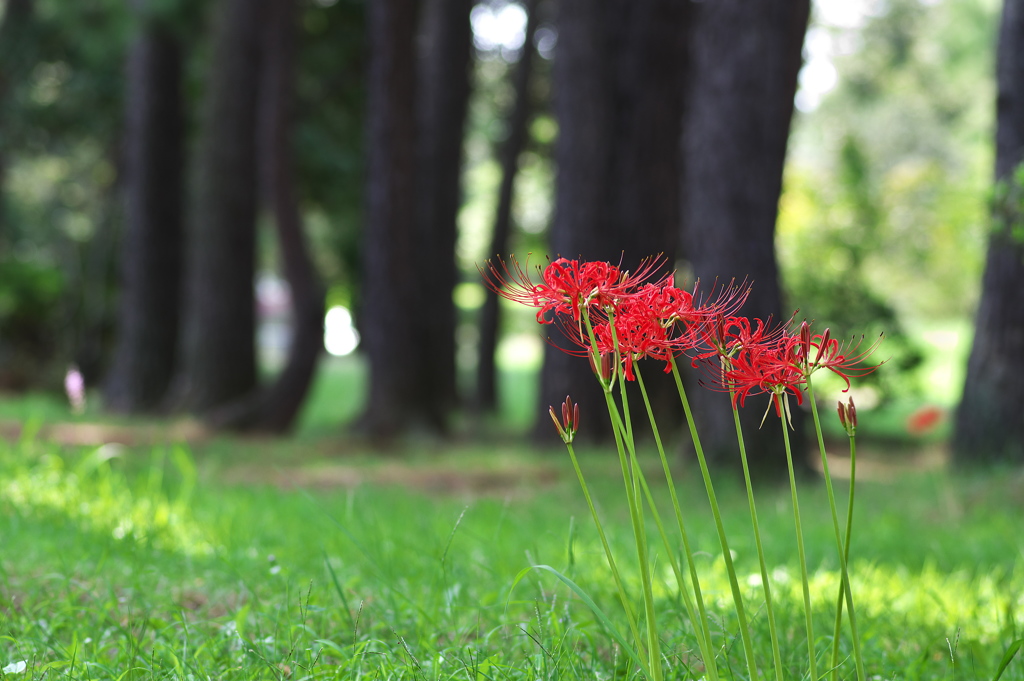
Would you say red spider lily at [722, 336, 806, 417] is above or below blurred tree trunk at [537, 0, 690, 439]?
below

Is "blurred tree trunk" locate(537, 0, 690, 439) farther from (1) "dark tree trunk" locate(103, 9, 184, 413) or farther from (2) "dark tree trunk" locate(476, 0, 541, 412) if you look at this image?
(1) "dark tree trunk" locate(103, 9, 184, 413)

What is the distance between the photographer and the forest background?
559 cm

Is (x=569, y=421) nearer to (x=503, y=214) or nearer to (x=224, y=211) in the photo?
(x=224, y=211)

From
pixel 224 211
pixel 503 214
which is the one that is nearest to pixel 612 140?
pixel 224 211

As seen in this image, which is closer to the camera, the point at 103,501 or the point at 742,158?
the point at 103,501

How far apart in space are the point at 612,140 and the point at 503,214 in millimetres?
4995

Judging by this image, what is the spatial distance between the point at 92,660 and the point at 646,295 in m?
1.49

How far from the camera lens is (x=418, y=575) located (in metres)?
2.92

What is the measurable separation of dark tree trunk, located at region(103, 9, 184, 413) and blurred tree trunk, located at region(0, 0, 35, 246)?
301 cm

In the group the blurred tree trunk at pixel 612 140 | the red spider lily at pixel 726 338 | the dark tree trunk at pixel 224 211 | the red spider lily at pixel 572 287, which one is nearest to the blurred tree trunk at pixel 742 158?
the blurred tree trunk at pixel 612 140

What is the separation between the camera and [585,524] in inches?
174

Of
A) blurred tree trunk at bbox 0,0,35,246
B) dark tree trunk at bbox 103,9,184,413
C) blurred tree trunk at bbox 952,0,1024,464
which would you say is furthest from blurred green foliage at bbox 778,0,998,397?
blurred tree trunk at bbox 0,0,35,246

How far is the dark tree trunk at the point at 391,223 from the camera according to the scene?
27.0 feet

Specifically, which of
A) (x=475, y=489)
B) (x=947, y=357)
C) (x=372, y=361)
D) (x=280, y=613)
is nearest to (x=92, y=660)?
(x=280, y=613)
